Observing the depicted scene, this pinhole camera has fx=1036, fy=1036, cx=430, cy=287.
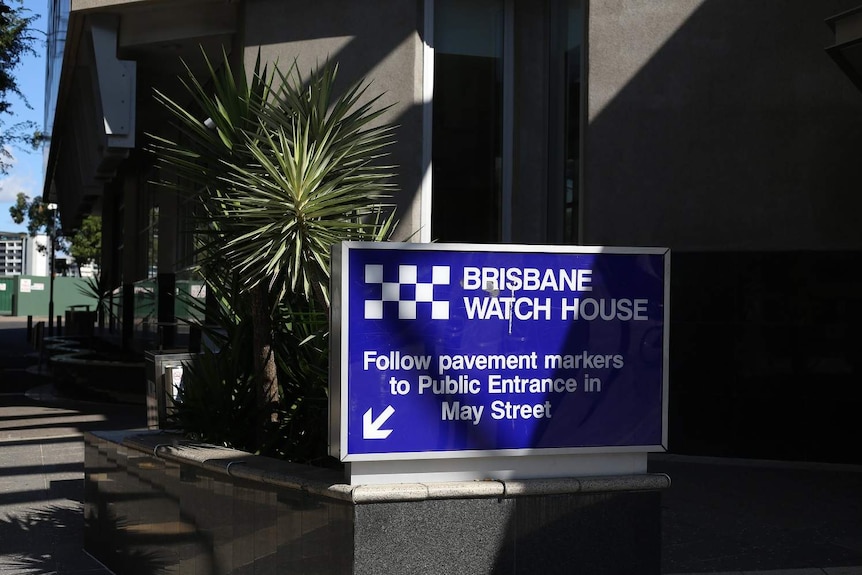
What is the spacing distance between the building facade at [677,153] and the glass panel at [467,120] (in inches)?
0.8

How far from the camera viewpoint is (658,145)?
1073cm

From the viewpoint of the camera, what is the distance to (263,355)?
631cm

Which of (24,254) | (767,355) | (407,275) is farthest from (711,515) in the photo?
(24,254)

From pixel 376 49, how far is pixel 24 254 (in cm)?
8706

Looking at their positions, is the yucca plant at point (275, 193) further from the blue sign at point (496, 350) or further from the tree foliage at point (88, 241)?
the tree foliage at point (88, 241)

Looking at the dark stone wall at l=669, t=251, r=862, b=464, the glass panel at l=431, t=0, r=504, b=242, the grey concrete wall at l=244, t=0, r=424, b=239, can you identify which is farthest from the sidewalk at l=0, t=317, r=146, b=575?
the dark stone wall at l=669, t=251, r=862, b=464

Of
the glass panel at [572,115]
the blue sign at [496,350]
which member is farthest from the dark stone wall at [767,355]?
the blue sign at [496,350]

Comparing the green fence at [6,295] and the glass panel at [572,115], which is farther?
the green fence at [6,295]

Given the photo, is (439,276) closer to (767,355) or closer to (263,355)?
(263,355)

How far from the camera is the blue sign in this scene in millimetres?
4656

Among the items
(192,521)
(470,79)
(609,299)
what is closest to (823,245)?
(470,79)

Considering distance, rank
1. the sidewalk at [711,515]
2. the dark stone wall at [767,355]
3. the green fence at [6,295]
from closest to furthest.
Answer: the sidewalk at [711,515], the dark stone wall at [767,355], the green fence at [6,295]

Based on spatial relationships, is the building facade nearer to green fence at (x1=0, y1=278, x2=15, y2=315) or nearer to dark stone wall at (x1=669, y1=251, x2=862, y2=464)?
dark stone wall at (x1=669, y1=251, x2=862, y2=464)

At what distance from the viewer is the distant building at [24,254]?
276 ft
